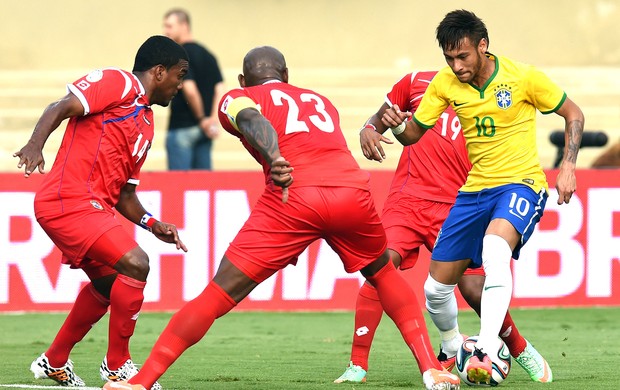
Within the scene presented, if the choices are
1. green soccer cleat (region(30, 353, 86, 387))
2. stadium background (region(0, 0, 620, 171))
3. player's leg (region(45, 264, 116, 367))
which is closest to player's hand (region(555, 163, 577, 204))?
player's leg (region(45, 264, 116, 367))

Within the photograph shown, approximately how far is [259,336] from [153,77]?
369 centimetres

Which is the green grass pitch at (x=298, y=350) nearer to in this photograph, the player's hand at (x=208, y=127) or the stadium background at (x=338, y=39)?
the player's hand at (x=208, y=127)

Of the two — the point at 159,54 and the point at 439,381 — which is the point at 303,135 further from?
the point at 439,381

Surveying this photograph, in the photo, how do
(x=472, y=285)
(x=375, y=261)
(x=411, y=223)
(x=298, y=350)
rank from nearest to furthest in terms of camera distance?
1. (x=375, y=261)
2. (x=472, y=285)
3. (x=411, y=223)
4. (x=298, y=350)

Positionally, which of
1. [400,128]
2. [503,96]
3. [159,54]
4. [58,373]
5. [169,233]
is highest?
[159,54]

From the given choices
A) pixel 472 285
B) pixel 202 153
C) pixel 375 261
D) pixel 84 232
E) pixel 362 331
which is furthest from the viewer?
pixel 202 153

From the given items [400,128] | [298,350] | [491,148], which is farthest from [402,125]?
[298,350]

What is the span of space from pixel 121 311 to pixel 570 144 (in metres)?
2.70

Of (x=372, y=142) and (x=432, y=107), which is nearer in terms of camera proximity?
(x=372, y=142)

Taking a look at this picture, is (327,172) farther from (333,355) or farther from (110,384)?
(333,355)

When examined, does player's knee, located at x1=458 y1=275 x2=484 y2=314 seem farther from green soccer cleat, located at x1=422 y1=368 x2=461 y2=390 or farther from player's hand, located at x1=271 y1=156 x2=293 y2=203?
player's hand, located at x1=271 y1=156 x2=293 y2=203

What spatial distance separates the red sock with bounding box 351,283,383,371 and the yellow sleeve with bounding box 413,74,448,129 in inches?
43.5

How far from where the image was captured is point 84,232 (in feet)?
22.7

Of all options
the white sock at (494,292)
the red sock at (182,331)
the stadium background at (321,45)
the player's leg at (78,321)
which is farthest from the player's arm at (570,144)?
the stadium background at (321,45)
